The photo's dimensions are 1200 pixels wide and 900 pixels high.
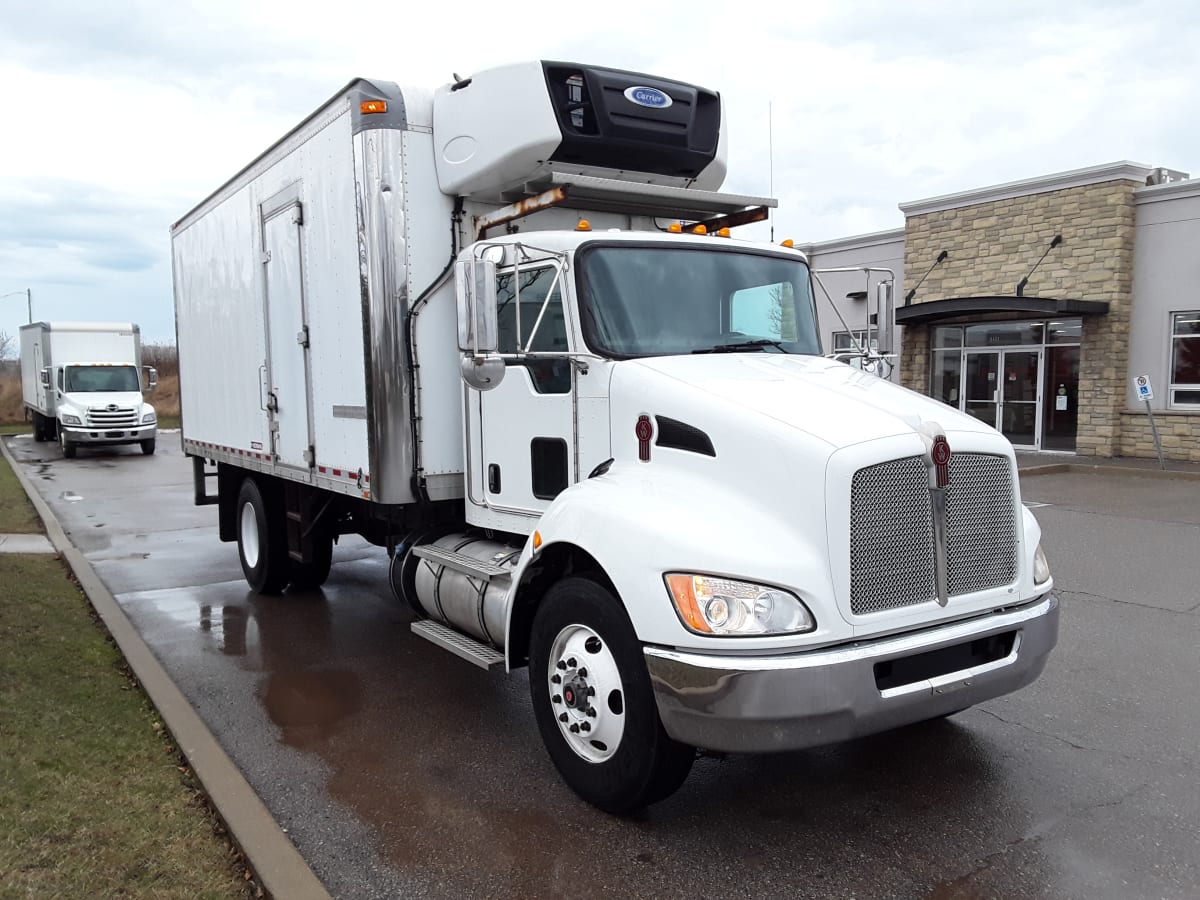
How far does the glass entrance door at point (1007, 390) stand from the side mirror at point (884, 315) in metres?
15.6

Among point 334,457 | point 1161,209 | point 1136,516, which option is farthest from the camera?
point 1161,209

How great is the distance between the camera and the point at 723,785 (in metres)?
4.40

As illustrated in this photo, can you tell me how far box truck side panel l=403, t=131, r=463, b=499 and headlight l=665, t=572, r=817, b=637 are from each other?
2.65 m

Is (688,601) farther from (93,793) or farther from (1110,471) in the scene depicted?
(1110,471)

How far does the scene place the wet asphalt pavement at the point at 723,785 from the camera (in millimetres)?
3607

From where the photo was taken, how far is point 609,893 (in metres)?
3.48

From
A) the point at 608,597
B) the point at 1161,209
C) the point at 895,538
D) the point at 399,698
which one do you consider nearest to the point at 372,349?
the point at 399,698

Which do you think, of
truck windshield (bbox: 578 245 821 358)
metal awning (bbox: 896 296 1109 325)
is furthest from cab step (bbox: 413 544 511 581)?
metal awning (bbox: 896 296 1109 325)

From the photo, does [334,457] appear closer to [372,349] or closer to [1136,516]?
[372,349]

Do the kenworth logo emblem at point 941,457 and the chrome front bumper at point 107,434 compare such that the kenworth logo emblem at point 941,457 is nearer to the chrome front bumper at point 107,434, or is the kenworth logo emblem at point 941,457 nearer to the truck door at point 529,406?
the truck door at point 529,406

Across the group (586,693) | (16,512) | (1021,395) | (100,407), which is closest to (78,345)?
(100,407)

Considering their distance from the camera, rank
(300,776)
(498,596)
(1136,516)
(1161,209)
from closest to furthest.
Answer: (300,776)
(498,596)
(1136,516)
(1161,209)

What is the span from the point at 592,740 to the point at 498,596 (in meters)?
1.19

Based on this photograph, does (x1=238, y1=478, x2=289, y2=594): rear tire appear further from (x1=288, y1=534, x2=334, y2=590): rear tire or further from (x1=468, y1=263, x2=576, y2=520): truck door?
(x1=468, y1=263, x2=576, y2=520): truck door
